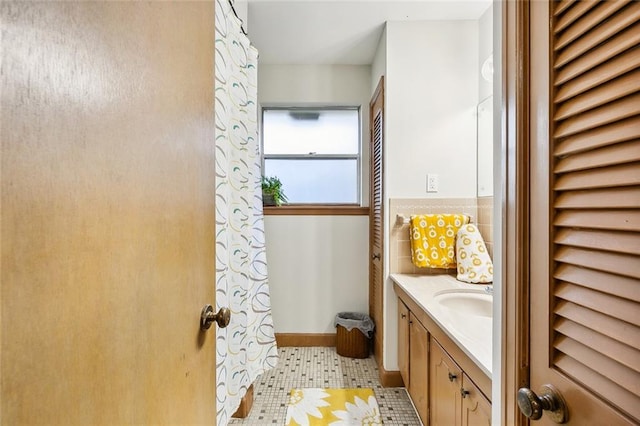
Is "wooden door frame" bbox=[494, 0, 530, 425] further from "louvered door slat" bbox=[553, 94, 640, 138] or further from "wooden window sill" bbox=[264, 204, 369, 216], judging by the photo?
"wooden window sill" bbox=[264, 204, 369, 216]

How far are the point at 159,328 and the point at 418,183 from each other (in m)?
1.92

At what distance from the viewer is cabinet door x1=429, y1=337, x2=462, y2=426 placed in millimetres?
1204

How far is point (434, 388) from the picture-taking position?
1.46 metres

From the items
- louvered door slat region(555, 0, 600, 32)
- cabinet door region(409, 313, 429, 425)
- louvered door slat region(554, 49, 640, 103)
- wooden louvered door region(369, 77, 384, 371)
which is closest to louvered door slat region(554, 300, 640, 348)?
louvered door slat region(554, 49, 640, 103)

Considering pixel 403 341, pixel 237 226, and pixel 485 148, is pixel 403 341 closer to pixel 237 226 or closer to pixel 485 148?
pixel 237 226

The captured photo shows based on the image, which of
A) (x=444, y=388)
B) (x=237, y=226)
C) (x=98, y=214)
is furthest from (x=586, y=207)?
(x=237, y=226)

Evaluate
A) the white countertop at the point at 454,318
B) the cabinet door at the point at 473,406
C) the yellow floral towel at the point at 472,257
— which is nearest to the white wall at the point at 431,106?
the yellow floral towel at the point at 472,257

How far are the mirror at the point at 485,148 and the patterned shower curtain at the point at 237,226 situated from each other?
57.0 inches

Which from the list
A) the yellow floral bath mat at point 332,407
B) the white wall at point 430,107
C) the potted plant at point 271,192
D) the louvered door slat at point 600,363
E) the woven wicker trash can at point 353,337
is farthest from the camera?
the potted plant at point 271,192

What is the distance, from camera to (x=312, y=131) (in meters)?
3.01

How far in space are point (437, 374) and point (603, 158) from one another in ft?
3.97

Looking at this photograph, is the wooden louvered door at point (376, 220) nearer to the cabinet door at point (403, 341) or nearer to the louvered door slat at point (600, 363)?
the cabinet door at point (403, 341)

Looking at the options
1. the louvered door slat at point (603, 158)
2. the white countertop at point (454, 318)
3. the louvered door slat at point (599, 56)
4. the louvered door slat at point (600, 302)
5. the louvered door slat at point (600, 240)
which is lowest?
the white countertop at point (454, 318)

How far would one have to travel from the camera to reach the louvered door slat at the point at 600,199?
1.54 feet
